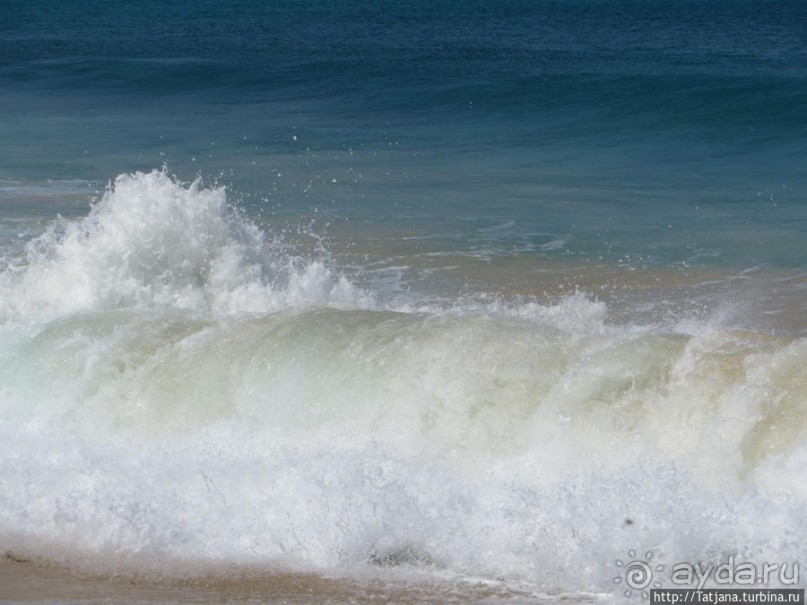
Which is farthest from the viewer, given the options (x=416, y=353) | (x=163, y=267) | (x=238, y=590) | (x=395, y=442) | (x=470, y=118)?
(x=470, y=118)

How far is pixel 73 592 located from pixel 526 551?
6.59 feet

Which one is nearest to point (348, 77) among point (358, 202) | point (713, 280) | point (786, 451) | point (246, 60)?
point (246, 60)

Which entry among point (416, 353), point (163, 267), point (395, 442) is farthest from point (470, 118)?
point (395, 442)

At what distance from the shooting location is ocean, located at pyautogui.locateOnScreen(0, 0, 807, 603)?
19.8 ft

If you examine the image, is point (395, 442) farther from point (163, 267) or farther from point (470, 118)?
point (470, 118)

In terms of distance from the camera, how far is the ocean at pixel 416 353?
6031 mm

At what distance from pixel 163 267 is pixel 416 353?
3.21 meters

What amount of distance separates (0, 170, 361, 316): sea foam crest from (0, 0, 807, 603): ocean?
0.02 m

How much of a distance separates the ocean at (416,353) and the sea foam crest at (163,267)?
0.08 ft

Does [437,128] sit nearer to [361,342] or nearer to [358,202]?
[358,202]

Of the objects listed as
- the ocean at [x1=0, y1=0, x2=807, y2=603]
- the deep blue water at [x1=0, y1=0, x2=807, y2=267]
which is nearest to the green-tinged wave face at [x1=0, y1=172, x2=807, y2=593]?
the ocean at [x1=0, y1=0, x2=807, y2=603]

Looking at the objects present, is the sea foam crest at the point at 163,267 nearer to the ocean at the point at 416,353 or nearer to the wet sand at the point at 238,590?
the ocean at the point at 416,353

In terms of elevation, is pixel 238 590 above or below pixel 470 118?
below

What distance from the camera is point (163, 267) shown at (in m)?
10.1
